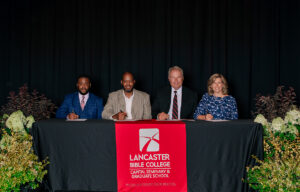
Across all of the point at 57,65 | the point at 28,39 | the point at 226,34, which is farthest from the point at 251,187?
the point at 28,39

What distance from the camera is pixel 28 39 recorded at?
202 inches

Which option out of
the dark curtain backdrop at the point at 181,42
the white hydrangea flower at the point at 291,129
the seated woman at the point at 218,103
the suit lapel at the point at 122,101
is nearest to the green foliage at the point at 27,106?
the dark curtain backdrop at the point at 181,42

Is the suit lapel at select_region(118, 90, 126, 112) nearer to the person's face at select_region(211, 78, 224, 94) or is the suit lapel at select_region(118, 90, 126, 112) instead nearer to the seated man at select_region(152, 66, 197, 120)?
the seated man at select_region(152, 66, 197, 120)

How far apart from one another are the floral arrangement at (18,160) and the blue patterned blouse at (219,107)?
1.91m

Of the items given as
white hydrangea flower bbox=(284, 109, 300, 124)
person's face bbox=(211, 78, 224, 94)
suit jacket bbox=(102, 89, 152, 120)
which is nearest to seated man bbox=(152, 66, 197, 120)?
suit jacket bbox=(102, 89, 152, 120)

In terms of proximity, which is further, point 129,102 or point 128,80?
point 129,102

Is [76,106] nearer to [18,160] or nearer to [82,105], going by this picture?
[82,105]

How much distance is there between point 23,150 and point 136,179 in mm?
1138

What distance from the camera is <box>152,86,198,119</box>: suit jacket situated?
153 inches

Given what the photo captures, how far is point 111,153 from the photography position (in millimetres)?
2791

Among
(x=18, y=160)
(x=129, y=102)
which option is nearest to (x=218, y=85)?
(x=129, y=102)

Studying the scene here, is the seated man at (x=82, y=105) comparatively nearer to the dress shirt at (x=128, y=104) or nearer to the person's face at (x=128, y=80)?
the dress shirt at (x=128, y=104)

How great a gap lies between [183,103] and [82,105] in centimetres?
149

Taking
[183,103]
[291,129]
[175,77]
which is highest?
[175,77]
